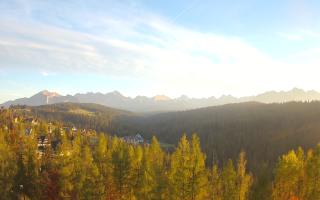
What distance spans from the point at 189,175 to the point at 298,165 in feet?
79.4

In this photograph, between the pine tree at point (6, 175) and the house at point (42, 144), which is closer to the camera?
the pine tree at point (6, 175)

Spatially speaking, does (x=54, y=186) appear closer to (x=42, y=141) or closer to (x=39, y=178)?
(x=39, y=178)

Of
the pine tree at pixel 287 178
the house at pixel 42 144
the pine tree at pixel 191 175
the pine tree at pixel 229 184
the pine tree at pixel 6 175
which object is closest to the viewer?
the pine tree at pixel 191 175

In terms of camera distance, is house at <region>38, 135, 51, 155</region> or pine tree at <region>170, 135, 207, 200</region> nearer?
pine tree at <region>170, 135, 207, 200</region>

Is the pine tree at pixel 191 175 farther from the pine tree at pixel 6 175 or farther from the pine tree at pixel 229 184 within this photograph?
the pine tree at pixel 6 175

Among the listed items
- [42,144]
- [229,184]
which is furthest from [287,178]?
[42,144]

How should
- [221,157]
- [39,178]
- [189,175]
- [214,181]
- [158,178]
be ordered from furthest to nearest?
[221,157] → [214,181] → [39,178] → [158,178] → [189,175]

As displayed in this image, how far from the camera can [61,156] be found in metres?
59.5

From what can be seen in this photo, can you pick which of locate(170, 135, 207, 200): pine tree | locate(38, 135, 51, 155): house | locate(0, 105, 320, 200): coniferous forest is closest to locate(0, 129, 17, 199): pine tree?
locate(0, 105, 320, 200): coniferous forest

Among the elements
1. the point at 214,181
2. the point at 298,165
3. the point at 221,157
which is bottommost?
the point at 221,157

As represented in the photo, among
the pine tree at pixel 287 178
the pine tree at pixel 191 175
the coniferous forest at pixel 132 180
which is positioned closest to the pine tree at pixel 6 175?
the coniferous forest at pixel 132 180

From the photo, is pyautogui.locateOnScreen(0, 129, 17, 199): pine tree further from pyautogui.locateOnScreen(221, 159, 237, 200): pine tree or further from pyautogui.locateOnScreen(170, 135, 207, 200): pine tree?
pyautogui.locateOnScreen(221, 159, 237, 200): pine tree

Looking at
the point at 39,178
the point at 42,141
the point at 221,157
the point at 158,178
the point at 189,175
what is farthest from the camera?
the point at 221,157

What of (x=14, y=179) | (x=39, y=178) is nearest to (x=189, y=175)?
(x=39, y=178)
